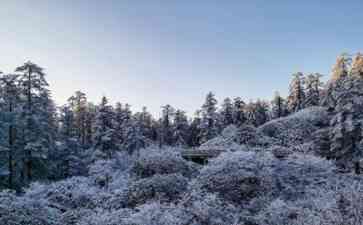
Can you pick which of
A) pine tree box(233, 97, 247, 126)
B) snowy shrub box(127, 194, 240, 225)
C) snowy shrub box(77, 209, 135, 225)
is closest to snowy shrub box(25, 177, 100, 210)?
snowy shrub box(77, 209, 135, 225)

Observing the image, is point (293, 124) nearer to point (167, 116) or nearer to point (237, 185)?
point (167, 116)

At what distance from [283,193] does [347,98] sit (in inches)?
589

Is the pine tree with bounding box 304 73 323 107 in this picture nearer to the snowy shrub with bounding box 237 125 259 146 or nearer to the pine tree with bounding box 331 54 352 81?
the pine tree with bounding box 331 54 352 81

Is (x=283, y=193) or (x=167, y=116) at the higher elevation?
(x=167, y=116)

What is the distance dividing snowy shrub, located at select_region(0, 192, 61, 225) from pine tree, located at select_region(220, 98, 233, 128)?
5793 centimetres

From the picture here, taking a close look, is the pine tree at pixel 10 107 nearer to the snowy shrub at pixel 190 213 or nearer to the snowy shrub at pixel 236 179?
the snowy shrub at pixel 236 179

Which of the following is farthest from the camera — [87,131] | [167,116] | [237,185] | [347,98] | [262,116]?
[262,116]

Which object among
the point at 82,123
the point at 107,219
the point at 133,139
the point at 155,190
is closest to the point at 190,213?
the point at 107,219

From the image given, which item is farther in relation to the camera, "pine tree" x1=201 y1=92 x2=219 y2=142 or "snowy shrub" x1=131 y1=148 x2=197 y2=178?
"pine tree" x1=201 y1=92 x2=219 y2=142

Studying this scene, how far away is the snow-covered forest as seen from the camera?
14.2m

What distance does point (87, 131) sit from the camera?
214 ft

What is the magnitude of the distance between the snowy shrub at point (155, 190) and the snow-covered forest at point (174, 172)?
0.06 meters

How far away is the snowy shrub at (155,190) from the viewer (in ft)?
57.6

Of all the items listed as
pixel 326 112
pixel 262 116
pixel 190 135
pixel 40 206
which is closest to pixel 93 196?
pixel 40 206
